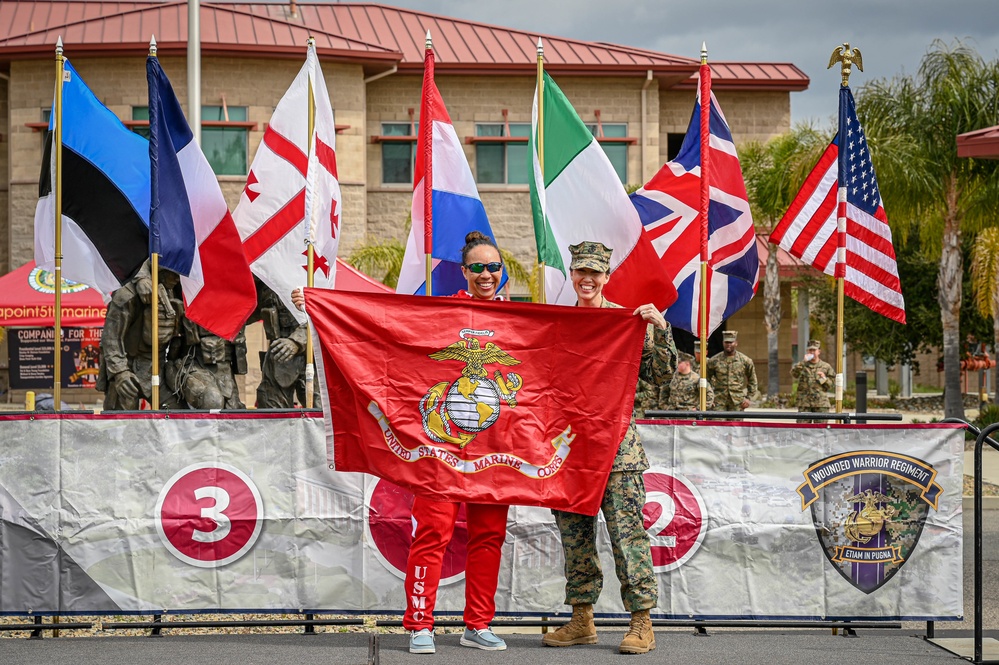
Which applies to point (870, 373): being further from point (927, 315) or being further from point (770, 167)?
point (770, 167)

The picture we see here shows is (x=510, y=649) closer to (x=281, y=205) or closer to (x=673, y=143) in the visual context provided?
(x=281, y=205)

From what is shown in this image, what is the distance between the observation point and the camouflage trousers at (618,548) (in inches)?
247

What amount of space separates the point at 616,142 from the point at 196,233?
81.3 ft

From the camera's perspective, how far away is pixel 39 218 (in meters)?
9.36

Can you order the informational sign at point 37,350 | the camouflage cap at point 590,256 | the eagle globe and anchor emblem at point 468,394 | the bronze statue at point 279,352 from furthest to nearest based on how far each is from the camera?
the informational sign at point 37,350 < the bronze statue at point 279,352 < the eagle globe and anchor emblem at point 468,394 < the camouflage cap at point 590,256

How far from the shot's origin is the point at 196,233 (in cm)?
838

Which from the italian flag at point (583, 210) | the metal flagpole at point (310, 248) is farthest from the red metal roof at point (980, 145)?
the metal flagpole at point (310, 248)

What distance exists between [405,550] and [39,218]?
4.51 metres

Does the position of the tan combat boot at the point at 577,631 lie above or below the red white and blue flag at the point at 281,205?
below

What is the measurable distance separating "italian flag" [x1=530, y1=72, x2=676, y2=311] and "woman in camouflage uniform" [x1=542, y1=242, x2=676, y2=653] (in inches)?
68.9

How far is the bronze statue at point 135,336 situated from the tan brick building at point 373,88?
19.8 m

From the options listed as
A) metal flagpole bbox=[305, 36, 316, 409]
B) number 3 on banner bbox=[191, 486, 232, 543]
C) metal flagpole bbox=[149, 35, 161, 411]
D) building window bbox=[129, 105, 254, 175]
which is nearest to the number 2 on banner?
metal flagpole bbox=[305, 36, 316, 409]

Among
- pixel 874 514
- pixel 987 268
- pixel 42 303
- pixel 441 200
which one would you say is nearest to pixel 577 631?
pixel 874 514

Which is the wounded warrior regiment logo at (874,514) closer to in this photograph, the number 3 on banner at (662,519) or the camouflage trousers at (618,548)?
the number 3 on banner at (662,519)
